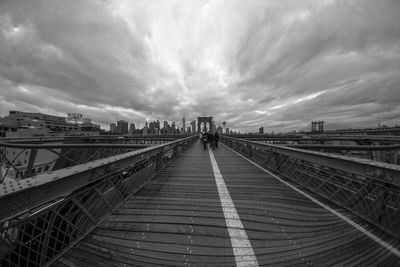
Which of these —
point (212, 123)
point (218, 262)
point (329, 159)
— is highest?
point (212, 123)

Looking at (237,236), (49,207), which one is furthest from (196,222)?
(49,207)

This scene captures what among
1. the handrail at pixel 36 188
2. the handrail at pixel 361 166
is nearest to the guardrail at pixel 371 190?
the handrail at pixel 361 166

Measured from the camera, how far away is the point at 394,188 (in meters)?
2.49

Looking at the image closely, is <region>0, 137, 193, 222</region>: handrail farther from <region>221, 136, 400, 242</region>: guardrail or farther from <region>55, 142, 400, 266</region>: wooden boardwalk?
<region>221, 136, 400, 242</region>: guardrail

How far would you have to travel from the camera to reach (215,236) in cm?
245

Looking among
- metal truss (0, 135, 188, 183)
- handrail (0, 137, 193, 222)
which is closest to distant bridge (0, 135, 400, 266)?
handrail (0, 137, 193, 222)

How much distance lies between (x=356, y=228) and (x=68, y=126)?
13172cm

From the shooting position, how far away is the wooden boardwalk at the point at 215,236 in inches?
80.0

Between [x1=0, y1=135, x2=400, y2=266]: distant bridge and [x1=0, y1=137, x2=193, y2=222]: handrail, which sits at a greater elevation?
[x1=0, y1=137, x2=193, y2=222]: handrail

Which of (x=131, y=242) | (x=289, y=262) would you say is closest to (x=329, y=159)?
(x=289, y=262)

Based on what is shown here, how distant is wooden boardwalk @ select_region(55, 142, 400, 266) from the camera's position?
2033 millimetres

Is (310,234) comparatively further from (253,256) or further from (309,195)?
(309,195)

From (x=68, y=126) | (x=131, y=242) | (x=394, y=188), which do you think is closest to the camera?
(x=131, y=242)

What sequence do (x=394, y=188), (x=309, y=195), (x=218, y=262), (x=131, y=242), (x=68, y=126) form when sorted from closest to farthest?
(x=218, y=262) → (x=131, y=242) → (x=394, y=188) → (x=309, y=195) → (x=68, y=126)
